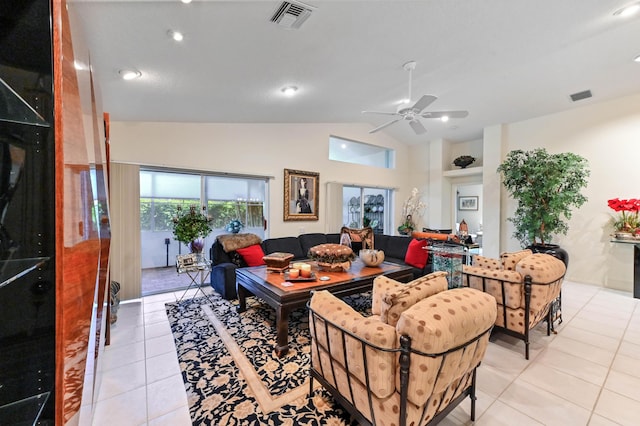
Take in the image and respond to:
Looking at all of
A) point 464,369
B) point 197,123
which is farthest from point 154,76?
point 464,369

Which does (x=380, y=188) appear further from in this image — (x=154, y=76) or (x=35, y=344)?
(x=35, y=344)

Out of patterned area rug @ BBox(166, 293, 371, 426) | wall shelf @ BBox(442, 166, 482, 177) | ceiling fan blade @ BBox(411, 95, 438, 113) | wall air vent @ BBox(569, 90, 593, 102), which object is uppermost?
wall air vent @ BBox(569, 90, 593, 102)

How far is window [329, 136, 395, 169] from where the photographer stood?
20.7 feet

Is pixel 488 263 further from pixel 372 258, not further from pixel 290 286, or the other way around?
pixel 290 286

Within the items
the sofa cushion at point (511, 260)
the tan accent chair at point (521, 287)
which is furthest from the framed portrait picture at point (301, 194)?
the sofa cushion at point (511, 260)

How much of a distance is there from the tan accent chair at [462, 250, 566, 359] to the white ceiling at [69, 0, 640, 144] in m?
2.45

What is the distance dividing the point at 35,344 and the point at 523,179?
6409mm

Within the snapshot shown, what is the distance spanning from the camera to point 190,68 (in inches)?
100.0

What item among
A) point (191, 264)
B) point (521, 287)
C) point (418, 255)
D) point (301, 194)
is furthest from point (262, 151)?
point (521, 287)

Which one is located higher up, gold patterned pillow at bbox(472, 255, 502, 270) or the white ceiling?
the white ceiling

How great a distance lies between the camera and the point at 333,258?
10.3 ft

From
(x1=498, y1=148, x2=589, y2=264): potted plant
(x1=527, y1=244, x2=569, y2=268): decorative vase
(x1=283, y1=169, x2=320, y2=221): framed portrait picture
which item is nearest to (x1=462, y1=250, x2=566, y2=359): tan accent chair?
(x1=527, y1=244, x2=569, y2=268): decorative vase

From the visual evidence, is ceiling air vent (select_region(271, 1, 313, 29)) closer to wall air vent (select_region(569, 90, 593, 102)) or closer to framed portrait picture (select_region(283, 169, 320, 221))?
framed portrait picture (select_region(283, 169, 320, 221))

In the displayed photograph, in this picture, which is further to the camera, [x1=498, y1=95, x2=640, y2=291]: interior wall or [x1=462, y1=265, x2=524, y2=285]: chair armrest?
[x1=498, y1=95, x2=640, y2=291]: interior wall
